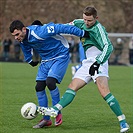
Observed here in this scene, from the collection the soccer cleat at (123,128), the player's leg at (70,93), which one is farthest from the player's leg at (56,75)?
the soccer cleat at (123,128)

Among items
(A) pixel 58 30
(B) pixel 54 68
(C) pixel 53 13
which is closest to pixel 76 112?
(B) pixel 54 68

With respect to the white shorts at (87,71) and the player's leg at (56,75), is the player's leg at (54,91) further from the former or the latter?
the white shorts at (87,71)

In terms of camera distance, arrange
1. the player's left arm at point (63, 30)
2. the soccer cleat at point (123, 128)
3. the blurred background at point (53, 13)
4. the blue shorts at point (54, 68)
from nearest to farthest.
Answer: the soccer cleat at point (123, 128)
the player's left arm at point (63, 30)
the blue shorts at point (54, 68)
the blurred background at point (53, 13)

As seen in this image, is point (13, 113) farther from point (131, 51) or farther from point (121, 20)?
point (121, 20)

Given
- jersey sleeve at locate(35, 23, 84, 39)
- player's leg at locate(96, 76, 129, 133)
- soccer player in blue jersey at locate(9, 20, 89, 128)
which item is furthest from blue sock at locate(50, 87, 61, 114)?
jersey sleeve at locate(35, 23, 84, 39)

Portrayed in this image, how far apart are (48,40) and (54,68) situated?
0.49 meters

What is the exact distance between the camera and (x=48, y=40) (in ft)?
31.2

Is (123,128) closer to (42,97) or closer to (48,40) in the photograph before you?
(42,97)

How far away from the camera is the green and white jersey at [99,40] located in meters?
9.03

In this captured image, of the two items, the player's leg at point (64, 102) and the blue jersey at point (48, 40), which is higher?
the blue jersey at point (48, 40)

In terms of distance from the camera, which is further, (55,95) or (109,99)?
(55,95)

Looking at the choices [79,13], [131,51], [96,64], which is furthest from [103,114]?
[79,13]

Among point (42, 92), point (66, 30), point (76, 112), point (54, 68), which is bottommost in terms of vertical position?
point (76, 112)

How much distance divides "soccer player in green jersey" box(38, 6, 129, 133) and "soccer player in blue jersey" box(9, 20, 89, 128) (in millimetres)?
207
